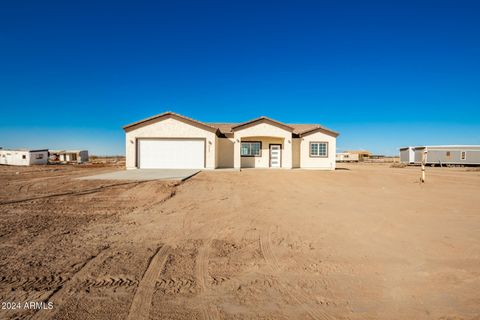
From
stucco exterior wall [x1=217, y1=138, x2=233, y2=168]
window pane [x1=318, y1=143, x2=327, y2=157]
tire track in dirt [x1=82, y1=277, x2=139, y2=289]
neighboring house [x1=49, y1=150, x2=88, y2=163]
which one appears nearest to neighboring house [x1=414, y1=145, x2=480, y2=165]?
window pane [x1=318, y1=143, x2=327, y2=157]

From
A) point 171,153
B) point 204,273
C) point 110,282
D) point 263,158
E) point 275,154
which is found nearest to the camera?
point 110,282

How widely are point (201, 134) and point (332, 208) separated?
13981 mm

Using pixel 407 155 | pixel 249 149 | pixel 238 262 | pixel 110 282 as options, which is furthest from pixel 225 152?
pixel 407 155

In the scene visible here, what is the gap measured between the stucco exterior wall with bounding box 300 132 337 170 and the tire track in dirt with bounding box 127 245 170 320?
19.9 meters

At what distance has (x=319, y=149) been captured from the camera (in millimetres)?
22516

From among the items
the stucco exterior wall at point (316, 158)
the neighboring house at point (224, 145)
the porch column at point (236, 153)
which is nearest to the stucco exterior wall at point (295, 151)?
the neighboring house at point (224, 145)

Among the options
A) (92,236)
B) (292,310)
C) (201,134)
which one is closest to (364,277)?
(292,310)

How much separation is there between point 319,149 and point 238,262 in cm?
2049

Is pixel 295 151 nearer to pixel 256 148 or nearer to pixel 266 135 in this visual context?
pixel 266 135

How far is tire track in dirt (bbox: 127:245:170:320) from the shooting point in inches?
96.8

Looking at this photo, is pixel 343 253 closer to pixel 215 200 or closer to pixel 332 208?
pixel 332 208

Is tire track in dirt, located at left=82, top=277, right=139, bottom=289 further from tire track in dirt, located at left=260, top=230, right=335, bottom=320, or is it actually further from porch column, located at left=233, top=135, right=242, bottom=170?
porch column, located at left=233, top=135, right=242, bottom=170

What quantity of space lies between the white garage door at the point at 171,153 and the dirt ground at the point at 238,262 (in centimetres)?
1194

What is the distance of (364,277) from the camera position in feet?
10.5
